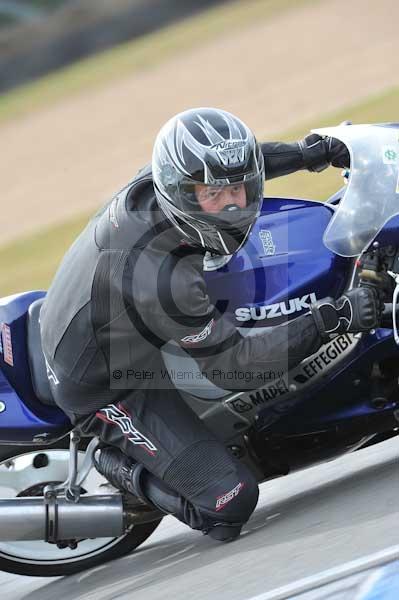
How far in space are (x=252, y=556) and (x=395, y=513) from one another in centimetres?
55

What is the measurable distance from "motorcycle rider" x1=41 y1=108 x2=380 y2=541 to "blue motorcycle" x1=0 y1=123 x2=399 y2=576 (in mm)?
120

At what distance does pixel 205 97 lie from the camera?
17.2 meters

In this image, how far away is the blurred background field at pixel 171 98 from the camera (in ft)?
41.7

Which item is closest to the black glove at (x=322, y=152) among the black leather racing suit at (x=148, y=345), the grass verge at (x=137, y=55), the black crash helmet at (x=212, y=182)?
the black crash helmet at (x=212, y=182)

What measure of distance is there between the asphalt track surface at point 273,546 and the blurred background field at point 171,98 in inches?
216

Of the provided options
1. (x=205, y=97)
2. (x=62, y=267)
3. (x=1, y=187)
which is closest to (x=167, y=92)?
(x=205, y=97)

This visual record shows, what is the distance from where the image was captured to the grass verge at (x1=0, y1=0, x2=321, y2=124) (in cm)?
2061

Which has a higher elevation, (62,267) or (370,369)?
(62,267)

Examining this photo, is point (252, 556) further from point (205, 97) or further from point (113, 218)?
point (205, 97)

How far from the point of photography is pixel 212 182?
11.7 feet

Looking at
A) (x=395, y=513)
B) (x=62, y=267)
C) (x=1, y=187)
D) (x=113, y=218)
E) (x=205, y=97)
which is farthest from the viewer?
(x=205, y=97)

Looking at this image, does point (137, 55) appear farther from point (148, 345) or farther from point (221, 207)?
point (221, 207)

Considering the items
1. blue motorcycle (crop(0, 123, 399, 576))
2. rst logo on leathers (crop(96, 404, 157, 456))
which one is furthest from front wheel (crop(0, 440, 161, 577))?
rst logo on leathers (crop(96, 404, 157, 456))

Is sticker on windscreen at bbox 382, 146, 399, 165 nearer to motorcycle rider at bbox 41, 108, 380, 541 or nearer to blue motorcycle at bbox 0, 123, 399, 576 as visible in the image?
blue motorcycle at bbox 0, 123, 399, 576
